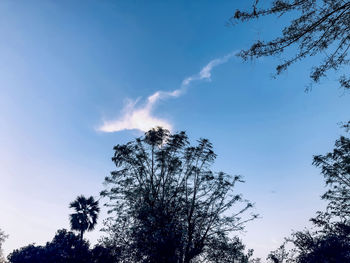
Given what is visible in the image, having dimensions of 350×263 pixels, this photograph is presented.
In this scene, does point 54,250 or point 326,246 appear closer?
point 326,246

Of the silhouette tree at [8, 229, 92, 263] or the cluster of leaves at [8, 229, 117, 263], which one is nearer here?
the cluster of leaves at [8, 229, 117, 263]

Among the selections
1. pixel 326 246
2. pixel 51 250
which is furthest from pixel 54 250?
pixel 326 246

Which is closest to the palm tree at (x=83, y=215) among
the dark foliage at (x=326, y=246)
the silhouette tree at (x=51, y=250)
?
the silhouette tree at (x=51, y=250)

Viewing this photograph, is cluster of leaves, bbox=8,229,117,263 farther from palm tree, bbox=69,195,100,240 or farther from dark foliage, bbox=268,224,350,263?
dark foliage, bbox=268,224,350,263

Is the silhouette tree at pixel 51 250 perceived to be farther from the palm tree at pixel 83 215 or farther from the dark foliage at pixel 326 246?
the dark foliage at pixel 326 246

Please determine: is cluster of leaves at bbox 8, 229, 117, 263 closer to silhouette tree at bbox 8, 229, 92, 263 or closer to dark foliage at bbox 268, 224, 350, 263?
silhouette tree at bbox 8, 229, 92, 263

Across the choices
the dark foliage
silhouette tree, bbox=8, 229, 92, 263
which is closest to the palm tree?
silhouette tree, bbox=8, 229, 92, 263

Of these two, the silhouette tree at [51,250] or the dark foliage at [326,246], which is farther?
the silhouette tree at [51,250]

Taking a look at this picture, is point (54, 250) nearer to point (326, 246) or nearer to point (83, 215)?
point (83, 215)

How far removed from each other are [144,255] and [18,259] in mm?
42584

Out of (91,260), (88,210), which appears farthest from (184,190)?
(88,210)

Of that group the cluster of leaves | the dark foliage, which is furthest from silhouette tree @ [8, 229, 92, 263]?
the dark foliage

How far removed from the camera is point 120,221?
62.3 ft

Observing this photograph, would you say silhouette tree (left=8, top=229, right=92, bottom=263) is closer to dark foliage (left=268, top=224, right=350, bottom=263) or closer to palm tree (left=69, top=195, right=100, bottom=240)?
palm tree (left=69, top=195, right=100, bottom=240)
